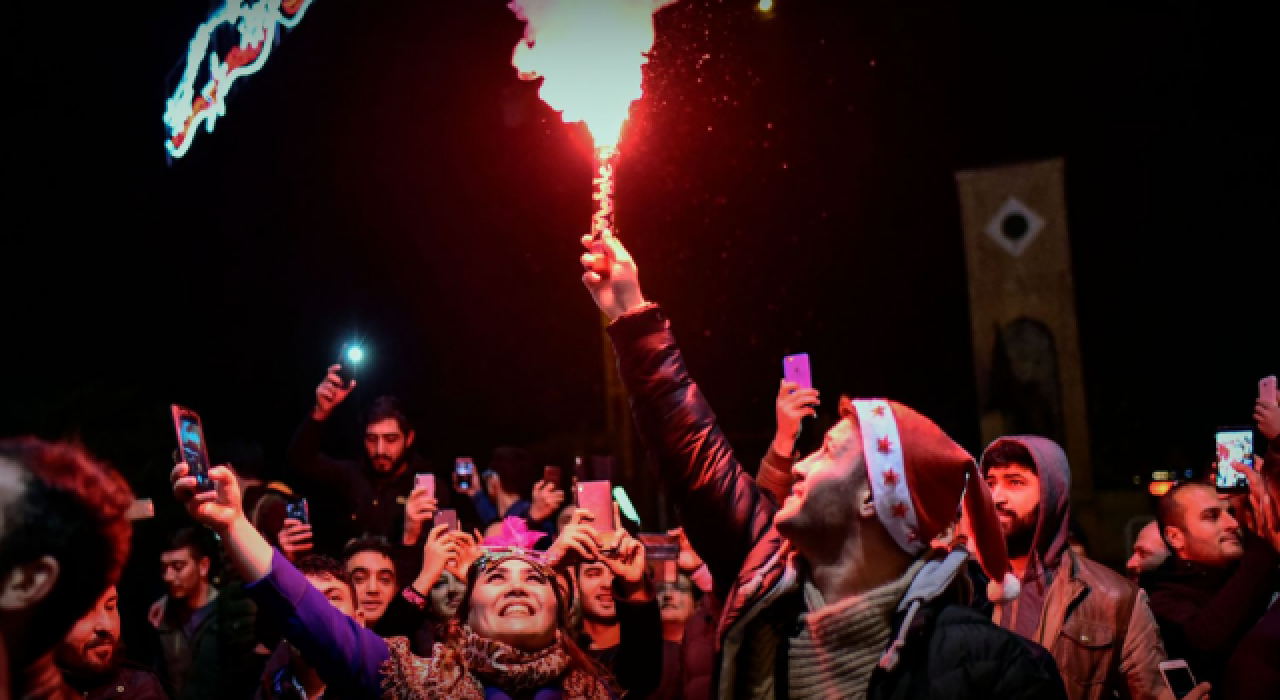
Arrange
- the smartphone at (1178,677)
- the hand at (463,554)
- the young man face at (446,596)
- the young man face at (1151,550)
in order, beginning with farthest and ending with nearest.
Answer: the young man face at (1151,550) < the young man face at (446,596) < the hand at (463,554) < the smartphone at (1178,677)

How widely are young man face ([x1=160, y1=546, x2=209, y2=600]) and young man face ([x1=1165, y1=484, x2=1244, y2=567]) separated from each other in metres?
5.89

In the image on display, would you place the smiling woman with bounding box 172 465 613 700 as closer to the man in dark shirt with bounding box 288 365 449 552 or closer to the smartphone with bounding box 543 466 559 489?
the smartphone with bounding box 543 466 559 489

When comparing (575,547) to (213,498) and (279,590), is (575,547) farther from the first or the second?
(213,498)

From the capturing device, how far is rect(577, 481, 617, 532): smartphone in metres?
4.68

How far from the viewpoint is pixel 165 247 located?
13773 millimetres

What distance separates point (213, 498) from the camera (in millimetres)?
3521

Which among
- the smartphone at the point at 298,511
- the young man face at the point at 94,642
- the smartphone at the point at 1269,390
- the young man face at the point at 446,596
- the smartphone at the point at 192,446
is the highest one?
the smartphone at the point at 192,446

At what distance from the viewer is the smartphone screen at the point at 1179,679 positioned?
421 cm

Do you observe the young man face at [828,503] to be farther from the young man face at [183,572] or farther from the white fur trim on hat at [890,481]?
the young man face at [183,572]

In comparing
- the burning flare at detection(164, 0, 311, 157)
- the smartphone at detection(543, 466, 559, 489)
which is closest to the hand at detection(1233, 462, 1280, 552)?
the smartphone at detection(543, 466, 559, 489)

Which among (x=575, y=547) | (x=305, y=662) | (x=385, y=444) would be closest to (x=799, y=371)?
(x=575, y=547)

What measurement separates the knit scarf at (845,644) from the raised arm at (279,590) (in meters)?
1.52

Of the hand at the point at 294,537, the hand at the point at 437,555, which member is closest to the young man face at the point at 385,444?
the hand at the point at 294,537

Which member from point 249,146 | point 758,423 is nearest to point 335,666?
point 249,146
